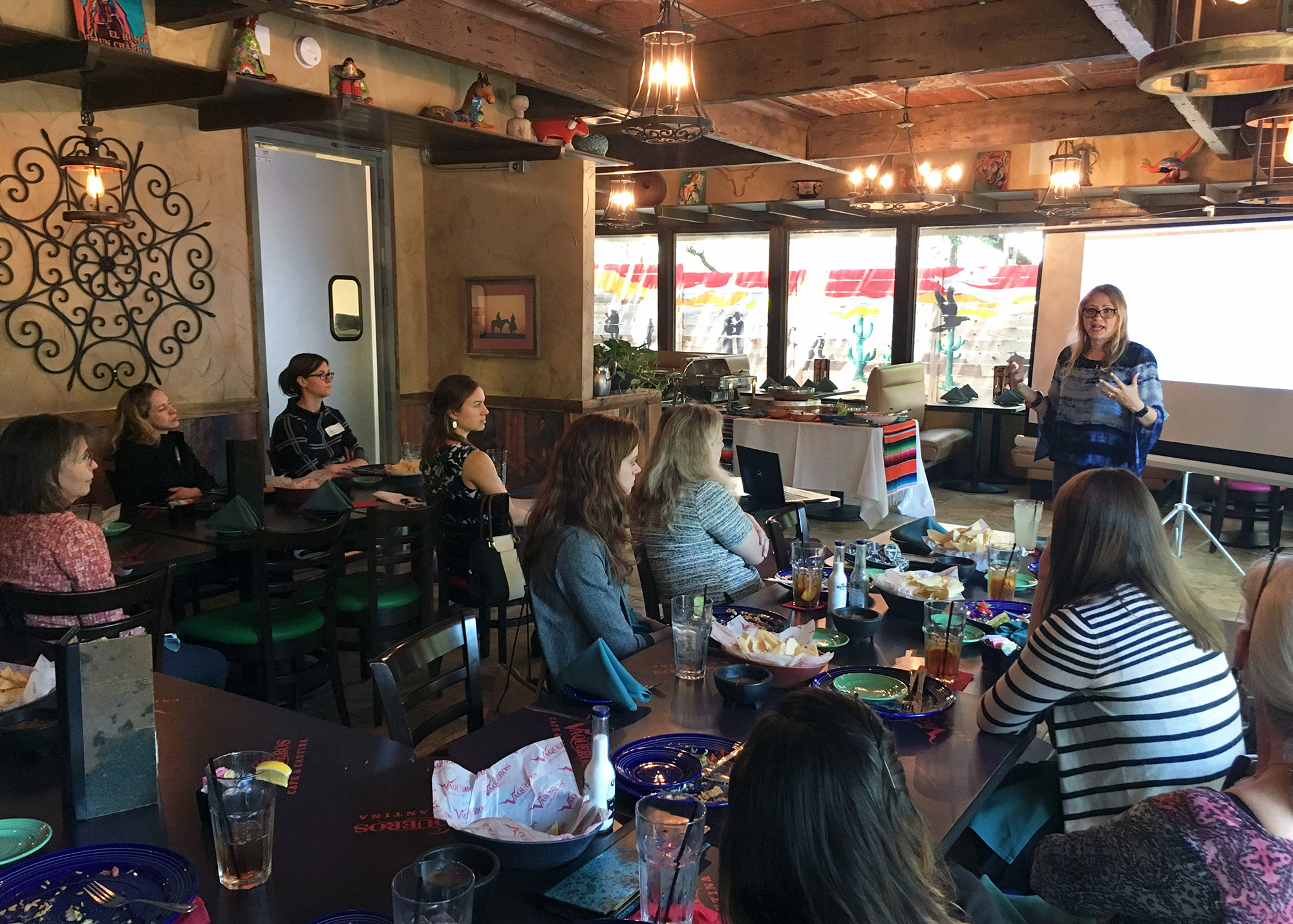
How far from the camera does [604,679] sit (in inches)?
80.9

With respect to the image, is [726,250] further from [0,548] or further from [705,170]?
[0,548]

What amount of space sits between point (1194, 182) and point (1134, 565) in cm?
761

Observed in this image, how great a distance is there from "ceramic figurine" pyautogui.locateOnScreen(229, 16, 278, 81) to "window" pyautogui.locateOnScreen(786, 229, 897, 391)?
714 cm

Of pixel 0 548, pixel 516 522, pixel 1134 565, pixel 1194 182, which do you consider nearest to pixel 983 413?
pixel 1194 182

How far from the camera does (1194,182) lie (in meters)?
8.29

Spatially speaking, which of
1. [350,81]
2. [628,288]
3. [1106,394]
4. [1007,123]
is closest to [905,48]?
[1106,394]

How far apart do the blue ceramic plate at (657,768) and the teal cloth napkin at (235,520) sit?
2.26 metres

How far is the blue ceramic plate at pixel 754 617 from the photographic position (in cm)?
266

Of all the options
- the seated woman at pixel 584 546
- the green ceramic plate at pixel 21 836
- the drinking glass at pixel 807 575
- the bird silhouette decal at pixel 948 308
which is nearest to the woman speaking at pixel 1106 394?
the drinking glass at pixel 807 575

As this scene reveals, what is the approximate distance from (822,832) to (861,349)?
34.9ft

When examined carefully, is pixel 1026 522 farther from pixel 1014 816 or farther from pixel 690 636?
pixel 690 636

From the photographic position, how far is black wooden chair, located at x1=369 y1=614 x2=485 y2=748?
2.02m

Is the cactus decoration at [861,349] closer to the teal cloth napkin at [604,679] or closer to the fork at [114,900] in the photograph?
the teal cloth napkin at [604,679]

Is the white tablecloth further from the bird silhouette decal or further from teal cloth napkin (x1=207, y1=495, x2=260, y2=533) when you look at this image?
the bird silhouette decal
